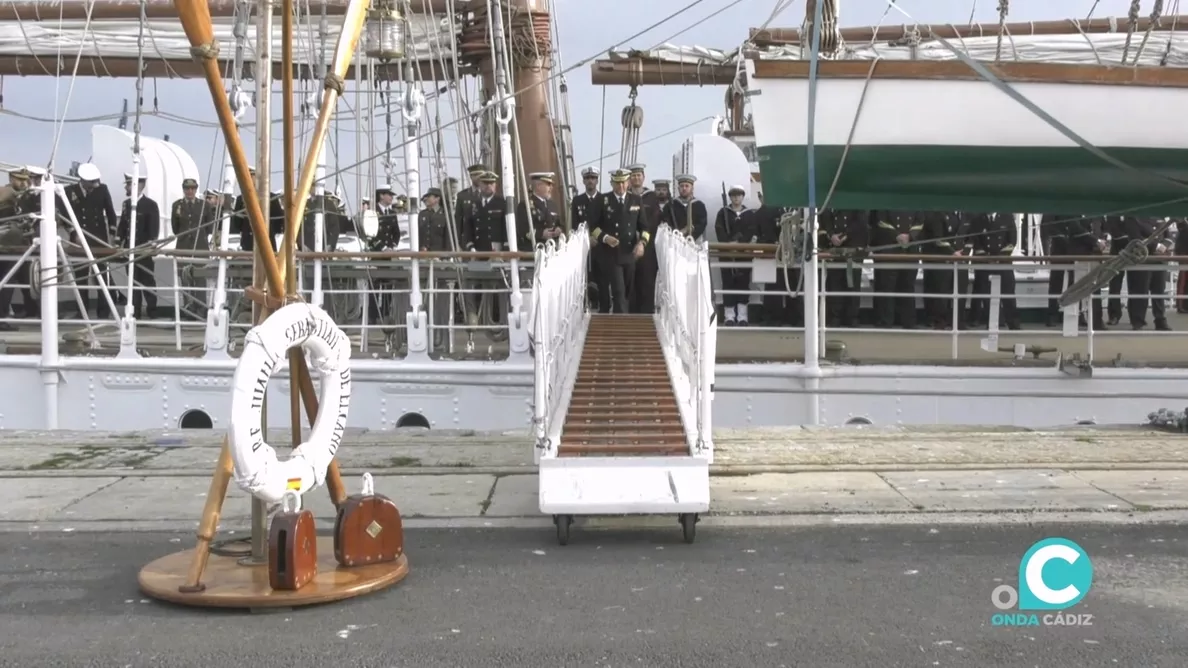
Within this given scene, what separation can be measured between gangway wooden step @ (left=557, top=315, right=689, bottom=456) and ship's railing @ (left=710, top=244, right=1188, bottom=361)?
1668 millimetres

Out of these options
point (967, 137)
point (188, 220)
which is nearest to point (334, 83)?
point (967, 137)

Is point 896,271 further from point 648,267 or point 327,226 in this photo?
point 327,226

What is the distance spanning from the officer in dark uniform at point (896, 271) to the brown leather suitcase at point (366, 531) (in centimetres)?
836

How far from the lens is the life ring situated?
4.50 meters

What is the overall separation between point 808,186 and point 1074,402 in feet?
12.3

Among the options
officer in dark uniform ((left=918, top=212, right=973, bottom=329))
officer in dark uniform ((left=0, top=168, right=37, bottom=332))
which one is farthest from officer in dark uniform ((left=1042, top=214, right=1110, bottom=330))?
officer in dark uniform ((left=0, top=168, right=37, bottom=332))

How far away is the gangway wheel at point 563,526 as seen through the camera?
575cm

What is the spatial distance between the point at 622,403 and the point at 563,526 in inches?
63.3

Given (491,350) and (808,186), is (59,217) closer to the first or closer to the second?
(491,350)

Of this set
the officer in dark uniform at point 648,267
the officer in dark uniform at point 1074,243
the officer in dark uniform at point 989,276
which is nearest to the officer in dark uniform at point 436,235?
the officer in dark uniform at point 648,267

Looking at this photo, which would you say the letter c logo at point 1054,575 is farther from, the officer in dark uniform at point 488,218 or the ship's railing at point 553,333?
the officer in dark uniform at point 488,218

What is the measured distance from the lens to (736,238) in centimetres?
1355

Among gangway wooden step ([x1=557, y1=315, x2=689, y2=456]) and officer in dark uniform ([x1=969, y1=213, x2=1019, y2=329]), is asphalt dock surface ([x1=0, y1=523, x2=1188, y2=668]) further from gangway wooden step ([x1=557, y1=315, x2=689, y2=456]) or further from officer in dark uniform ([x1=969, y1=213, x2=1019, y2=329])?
officer in dark uniform ([x1=969, y1=213, x2=1019, y2=329])

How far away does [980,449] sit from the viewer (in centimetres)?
809
